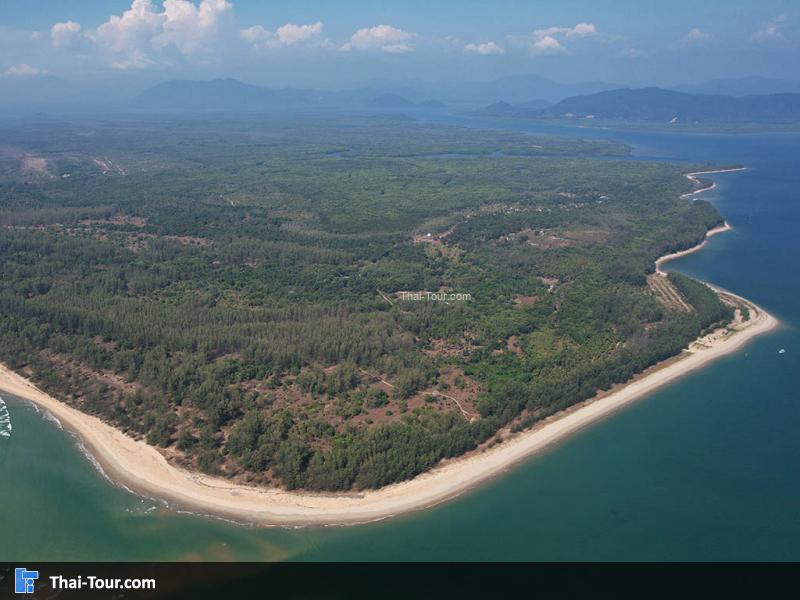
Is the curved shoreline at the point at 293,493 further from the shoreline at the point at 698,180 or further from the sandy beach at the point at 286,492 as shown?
the shoreline at the point at 698,180

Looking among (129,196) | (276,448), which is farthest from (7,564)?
(129,196)

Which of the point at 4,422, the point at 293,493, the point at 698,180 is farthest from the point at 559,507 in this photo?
the point at 698,180

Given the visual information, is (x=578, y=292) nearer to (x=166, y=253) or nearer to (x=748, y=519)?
(x=748, y=519)

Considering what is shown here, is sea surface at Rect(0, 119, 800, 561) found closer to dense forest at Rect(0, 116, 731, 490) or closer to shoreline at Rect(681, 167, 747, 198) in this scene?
dense forest at Rect(0, 116, 731, 490)

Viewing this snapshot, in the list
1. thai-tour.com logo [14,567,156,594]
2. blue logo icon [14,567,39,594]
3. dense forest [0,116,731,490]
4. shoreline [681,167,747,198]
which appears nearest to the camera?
blue logo icon [14,567,39,594]

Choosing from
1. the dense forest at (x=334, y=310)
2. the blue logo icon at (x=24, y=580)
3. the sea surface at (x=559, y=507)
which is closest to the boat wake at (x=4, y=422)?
the sea surface at (x=559, y=507)

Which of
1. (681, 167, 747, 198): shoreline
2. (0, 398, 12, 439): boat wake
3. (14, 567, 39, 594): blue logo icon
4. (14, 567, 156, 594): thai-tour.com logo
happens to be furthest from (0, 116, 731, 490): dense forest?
(14, 567, 39, 594): blue logo icon
